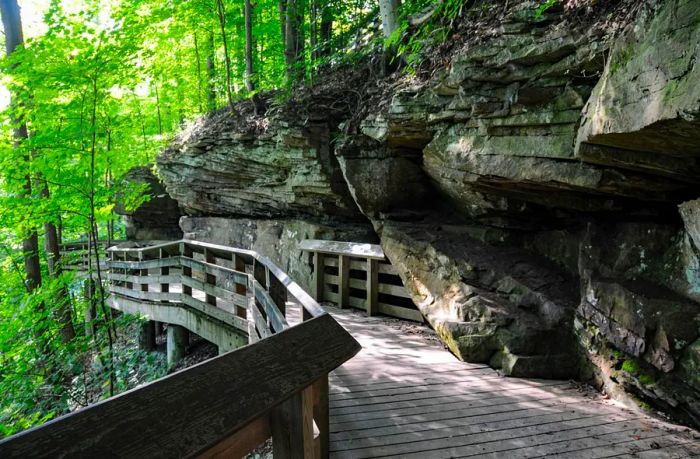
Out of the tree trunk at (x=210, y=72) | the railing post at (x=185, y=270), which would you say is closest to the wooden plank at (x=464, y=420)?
the railing post at (x=185, y=270)

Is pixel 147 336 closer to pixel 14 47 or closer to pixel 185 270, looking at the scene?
pixel 185 270

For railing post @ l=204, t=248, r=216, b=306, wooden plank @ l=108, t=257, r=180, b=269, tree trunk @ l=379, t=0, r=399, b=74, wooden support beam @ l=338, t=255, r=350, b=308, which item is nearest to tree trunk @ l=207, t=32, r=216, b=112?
wooden plank @ l=108, t=257, r=180, b=269

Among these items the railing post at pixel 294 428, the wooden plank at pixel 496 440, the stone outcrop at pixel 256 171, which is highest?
the stone outcrop at pixel 256 171

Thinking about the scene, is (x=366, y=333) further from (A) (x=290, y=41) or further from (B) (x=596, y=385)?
(A) (x=290, y=41)

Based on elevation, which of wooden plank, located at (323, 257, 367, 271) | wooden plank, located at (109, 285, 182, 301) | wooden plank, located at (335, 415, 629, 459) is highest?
wooden plank, located at (323, 257, 367, 271)

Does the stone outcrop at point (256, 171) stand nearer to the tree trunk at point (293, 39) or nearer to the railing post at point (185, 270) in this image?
the tree trunk at point (293, 39)

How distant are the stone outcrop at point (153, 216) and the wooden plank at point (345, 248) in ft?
33.6

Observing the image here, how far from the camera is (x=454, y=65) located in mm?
5344

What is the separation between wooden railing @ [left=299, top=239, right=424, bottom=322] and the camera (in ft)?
24.0

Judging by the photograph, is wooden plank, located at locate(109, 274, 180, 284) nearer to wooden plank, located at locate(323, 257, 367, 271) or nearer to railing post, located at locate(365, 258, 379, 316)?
wooden plank, located at locate(323, 257, 367, 271)

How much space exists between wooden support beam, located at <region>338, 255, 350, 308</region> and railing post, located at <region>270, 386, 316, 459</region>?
20.6 ft

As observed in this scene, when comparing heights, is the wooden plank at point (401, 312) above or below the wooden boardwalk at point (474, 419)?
below

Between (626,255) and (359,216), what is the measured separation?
552 centimetres

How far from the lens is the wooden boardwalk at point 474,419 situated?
325cm
